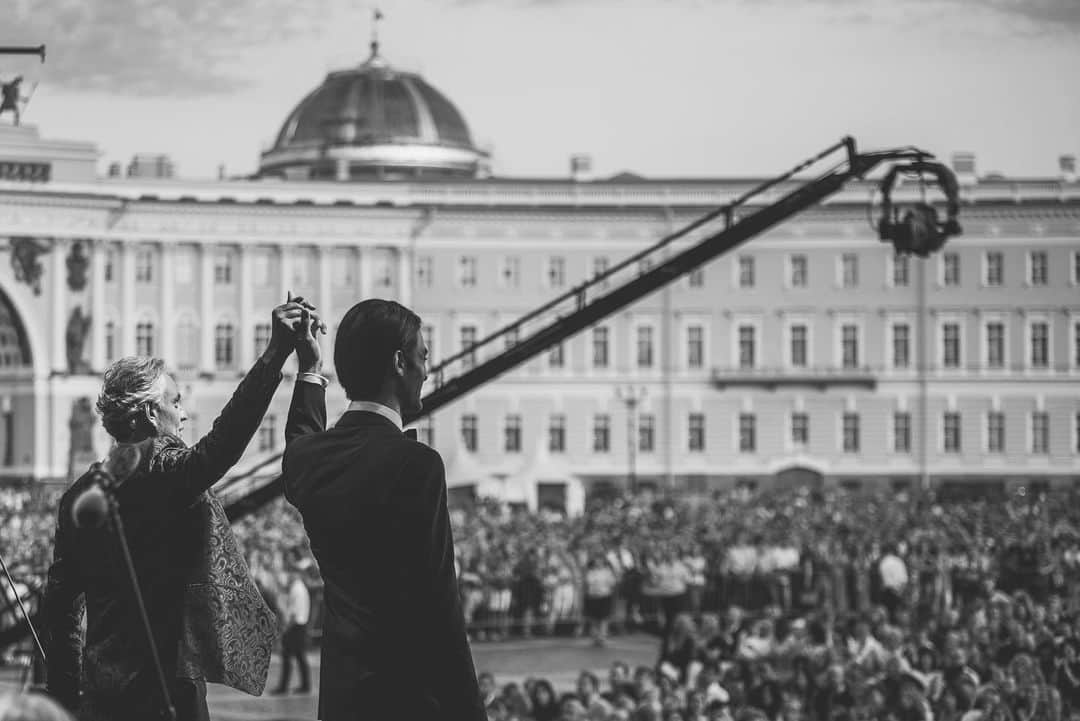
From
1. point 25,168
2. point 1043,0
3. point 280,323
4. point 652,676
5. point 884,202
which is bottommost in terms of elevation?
point 652,676

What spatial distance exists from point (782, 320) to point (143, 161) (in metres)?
20.6

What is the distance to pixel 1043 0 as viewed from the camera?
944 inches

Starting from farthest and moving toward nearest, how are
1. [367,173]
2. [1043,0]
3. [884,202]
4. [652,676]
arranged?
1. [367,173]
2. [1043,0]
3. [652,676]
4. [884,202]

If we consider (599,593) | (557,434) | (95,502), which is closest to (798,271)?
(557,434)

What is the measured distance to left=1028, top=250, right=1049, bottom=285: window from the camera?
6400 centimetres

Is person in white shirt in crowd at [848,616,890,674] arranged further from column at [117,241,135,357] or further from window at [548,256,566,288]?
column at [117,241,135,357]

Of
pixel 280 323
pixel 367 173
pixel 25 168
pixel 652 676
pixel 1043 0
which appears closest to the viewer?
pixel 280 323

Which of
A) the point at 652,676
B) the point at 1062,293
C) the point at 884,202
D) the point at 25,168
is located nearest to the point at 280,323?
the point at 884,202

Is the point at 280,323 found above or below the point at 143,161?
below

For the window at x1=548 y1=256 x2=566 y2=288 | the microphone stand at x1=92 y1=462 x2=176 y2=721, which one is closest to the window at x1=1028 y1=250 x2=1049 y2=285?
the window at x1=548 y1=256 x2=566 y2=288

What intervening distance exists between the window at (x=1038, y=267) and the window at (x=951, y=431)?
15.6 feet

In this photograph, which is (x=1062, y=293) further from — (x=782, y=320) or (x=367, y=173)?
(x=367, y=173)

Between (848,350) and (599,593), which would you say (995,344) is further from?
(599,593)

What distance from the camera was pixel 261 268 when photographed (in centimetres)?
6322
